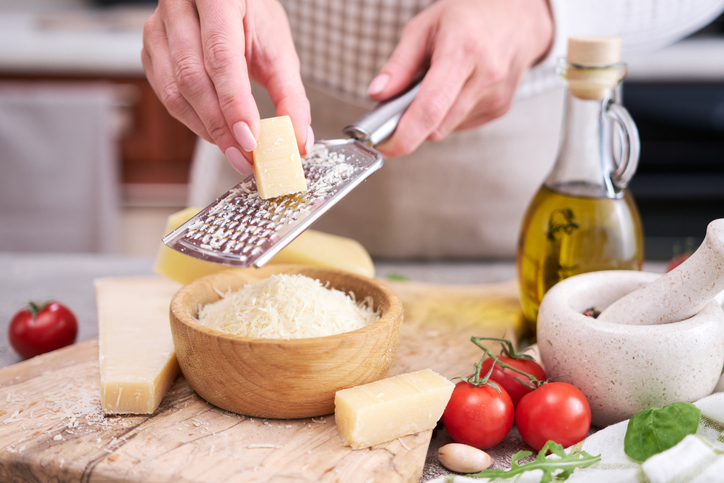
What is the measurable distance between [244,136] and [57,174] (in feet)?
6.60

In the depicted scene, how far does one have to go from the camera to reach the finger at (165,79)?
40.3 inches

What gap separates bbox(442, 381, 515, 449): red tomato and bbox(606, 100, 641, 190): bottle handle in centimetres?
47

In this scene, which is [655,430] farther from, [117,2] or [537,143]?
[117,2]

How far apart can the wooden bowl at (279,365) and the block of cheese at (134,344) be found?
0.18 feet

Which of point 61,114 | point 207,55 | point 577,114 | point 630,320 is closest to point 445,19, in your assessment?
point 577,114

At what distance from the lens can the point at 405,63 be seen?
116 cm

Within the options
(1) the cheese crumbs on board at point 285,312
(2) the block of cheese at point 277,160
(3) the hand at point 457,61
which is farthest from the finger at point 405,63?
(1) the cheese crumbs on board at point 285,312

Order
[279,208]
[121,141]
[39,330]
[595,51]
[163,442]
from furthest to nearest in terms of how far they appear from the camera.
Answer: [121,141] < [39,330] < [595,51] < [279,208] < [163,442]

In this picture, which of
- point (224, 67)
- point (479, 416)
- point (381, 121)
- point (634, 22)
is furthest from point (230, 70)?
point (634, 22)

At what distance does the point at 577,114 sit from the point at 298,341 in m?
0.67

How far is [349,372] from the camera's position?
0.89m

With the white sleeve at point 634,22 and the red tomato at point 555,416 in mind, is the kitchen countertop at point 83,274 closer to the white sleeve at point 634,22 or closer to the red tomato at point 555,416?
the white sleeve at point 634,22

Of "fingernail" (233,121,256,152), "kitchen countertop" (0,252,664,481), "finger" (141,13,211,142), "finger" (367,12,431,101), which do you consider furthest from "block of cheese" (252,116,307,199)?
"kitchen countertop" (0,252,664,481)

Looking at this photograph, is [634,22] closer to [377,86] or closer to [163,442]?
[377,86]
